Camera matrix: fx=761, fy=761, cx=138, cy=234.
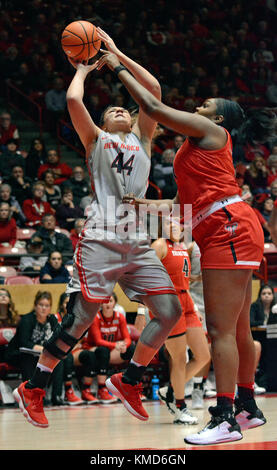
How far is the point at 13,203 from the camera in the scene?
12711 millimetres

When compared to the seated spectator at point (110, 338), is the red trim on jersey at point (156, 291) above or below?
above

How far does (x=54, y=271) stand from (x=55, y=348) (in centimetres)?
571

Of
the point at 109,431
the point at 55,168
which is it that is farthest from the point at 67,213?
the point at 109,431

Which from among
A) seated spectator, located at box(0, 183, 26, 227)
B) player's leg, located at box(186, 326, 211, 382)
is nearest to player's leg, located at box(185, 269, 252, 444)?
player's leg, located at box(186, 326, 211, 382)

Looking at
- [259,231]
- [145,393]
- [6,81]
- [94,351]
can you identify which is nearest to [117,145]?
[259,231]

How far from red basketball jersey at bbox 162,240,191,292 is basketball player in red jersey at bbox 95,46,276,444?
9.45 feet

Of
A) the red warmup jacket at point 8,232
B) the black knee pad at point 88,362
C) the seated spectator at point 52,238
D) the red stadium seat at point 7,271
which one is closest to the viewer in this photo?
the black knee pad at point 88,362

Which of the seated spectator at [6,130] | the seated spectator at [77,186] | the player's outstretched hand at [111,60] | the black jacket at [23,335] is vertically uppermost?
the seated spectator at [6,130]

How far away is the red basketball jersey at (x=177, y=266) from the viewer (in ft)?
26.3

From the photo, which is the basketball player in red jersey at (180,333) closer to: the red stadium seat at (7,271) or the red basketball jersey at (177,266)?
the red basketball jersey at (177,266)

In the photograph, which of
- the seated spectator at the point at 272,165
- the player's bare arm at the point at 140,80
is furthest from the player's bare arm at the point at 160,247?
the seated spectator at the point at 272,165

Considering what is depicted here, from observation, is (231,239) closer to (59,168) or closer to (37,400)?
(37,400)

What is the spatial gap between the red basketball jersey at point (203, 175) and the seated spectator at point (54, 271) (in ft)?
18.9

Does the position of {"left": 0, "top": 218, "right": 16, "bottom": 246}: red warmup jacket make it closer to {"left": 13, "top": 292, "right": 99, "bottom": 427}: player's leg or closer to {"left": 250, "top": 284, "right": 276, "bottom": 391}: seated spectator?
{"left": 250, "top": 284, "right": 276, "bottom": 391}: seated spectator
